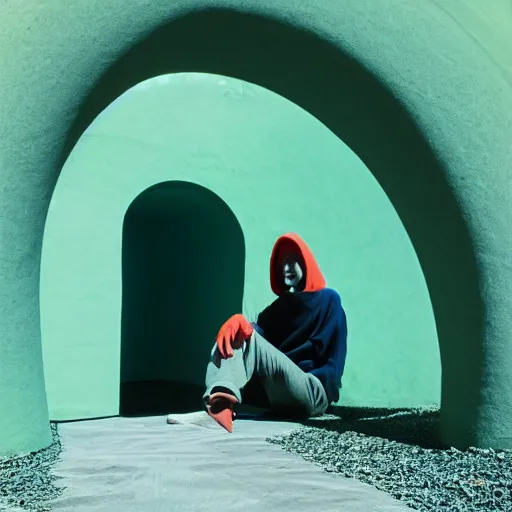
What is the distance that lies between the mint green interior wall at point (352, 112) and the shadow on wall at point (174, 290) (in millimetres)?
2442

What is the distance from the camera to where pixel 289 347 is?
5.82 meters

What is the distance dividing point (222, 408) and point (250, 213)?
7.08 ft

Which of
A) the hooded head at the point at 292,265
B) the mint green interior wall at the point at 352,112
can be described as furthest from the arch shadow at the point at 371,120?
the hooded head at the point at 292,265

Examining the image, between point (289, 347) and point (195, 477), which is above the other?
point (289, 347)

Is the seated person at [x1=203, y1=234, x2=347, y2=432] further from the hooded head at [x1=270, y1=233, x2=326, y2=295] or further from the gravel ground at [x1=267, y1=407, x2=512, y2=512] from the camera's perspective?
the gravel ground at [x1=267, y1=407, x2=512, y2=512]

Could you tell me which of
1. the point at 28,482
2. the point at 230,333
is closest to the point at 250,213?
the point at 230,333

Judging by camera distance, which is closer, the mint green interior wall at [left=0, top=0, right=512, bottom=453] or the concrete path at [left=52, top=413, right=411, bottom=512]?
the concrete path at [left=52, top=413, right=411, bottom=512]

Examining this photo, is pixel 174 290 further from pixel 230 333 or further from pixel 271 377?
pixel 230 333

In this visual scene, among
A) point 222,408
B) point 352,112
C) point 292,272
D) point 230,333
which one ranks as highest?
point 352,112

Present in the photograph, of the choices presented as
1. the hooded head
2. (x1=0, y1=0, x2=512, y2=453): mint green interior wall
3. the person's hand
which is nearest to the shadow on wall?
the hooded head

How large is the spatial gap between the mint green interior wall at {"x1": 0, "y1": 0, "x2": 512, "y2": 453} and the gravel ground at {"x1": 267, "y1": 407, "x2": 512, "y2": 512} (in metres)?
0.26

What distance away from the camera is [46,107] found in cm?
344

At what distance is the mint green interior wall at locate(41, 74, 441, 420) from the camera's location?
5.59 metres

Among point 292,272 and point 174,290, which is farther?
point 174,290
